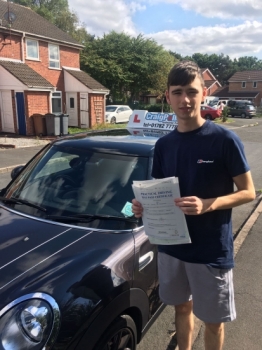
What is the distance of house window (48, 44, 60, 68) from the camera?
19.5 m

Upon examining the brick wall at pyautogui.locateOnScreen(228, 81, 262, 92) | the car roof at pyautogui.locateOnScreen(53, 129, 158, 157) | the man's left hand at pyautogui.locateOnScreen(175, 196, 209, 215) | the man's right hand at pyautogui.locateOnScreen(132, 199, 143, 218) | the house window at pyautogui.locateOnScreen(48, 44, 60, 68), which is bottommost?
the man's right hand at pyautogui.locateOnScreen(132, 199, 143, 218)

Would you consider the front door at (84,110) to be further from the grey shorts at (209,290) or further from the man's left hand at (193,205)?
the man's left hand at (193,205)

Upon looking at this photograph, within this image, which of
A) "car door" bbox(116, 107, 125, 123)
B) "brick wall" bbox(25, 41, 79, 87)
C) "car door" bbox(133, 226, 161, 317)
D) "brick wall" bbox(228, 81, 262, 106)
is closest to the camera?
"car door" bbox(133, 226, 161, 317)

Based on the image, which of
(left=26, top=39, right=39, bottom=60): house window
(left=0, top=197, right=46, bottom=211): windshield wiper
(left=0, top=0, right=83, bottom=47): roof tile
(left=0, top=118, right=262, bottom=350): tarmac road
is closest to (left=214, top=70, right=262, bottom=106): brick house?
(left=0, top=0, right=83, bottom=47): roof tile

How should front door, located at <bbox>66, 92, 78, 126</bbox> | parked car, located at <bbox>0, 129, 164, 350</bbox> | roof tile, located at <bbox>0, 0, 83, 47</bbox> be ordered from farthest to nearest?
front door, located at <bbox>66, 92, 78, 126</bbox> < roof tile, located at <bbox>0, 0, 83, 47</bbox> < parked car, located at <bbox>0, 129, 164, 350</bbox>

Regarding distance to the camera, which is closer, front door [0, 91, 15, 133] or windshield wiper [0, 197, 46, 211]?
windshield wiper [0, 197, 46, 211]

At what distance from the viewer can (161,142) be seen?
1.96m

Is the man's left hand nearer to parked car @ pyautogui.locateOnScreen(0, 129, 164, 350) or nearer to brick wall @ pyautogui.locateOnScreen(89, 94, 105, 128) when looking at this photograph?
parked car @ pyautogui.locateOnScreen(0, 129, 164, 350)

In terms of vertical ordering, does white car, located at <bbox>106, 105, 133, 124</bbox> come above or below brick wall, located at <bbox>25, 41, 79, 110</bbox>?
below

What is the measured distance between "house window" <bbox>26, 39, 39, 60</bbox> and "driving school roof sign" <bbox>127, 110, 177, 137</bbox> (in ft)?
53.4

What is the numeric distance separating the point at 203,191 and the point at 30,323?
3.63ft

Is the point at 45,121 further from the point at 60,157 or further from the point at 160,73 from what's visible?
the point at 160,73

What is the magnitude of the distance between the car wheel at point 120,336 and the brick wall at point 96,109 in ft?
61.5

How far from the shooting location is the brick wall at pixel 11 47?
16.7 metres
